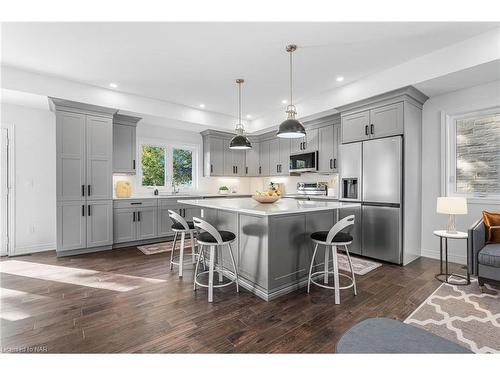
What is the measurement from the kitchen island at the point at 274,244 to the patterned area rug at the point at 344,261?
73 centimetres

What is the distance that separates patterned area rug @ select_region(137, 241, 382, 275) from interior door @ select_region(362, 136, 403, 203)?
97cm

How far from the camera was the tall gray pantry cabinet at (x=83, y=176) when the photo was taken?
4.28m

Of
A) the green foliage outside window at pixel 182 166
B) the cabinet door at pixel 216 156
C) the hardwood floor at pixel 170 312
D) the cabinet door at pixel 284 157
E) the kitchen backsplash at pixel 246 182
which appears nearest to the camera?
the hardwood floor at pixel 170 312

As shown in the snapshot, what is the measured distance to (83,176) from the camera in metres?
4.47

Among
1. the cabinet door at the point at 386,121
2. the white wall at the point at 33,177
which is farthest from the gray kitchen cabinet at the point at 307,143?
the white wall at the point at 33,177

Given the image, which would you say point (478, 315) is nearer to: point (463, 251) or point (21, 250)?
point (463, 251)

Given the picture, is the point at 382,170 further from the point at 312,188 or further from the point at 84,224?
the point at 84,224

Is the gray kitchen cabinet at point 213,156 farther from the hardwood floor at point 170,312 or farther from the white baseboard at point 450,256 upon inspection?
the white baseboard at point 450,256

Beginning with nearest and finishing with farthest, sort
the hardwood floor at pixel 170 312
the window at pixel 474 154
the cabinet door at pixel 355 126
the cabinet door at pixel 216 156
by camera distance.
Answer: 1. the hardwood floor at pixel 170 312
2. the window at pixel 474 154
3. the cabinet door at pixel 355 126
4. the cabinet door at pixel 216 156

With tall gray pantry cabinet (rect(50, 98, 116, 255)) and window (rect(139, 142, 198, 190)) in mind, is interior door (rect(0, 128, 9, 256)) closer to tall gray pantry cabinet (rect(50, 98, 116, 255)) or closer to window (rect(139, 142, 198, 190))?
tall gray pantry cabinet (rect(50, 98, 116, 255))

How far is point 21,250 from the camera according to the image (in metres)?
4.50

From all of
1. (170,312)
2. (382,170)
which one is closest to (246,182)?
(382,170)
